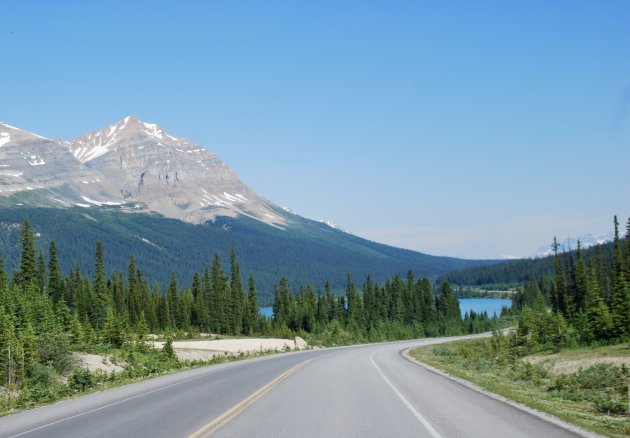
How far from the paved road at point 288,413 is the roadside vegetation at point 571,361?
73.2 inches

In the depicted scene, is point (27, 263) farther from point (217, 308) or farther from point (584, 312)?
point (584, 312)

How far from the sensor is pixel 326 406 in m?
17.0

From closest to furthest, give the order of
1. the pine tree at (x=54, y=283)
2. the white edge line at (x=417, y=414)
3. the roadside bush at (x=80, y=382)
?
1. the white edge line at (x=417, y=414)
2. the roadside bush at (x=80, y=382)
3. the pine tree at (x=54, y=283)

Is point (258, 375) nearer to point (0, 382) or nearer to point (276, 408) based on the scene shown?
point (276, 408)

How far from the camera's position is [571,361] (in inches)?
1683

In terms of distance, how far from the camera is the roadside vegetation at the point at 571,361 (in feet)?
55.3

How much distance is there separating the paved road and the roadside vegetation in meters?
1.86

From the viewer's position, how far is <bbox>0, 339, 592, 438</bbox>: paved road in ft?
43.3

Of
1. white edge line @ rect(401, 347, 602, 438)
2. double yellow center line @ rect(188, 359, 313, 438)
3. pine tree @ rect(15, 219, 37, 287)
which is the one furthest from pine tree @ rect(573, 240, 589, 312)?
double yellow center line @ rect(188, 359, 313, 438)

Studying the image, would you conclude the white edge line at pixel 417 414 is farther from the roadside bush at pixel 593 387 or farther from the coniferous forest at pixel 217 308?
the coniferous forest at pixel 217 308

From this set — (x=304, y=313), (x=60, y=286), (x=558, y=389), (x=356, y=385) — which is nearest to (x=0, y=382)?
(x=356, y=385)

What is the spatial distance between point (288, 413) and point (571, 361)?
32852mm

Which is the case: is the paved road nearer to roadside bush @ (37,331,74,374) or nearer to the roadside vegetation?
the roadside vegetation

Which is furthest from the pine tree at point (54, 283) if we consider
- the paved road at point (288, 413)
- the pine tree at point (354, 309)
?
the paved road at point (288, 413)
